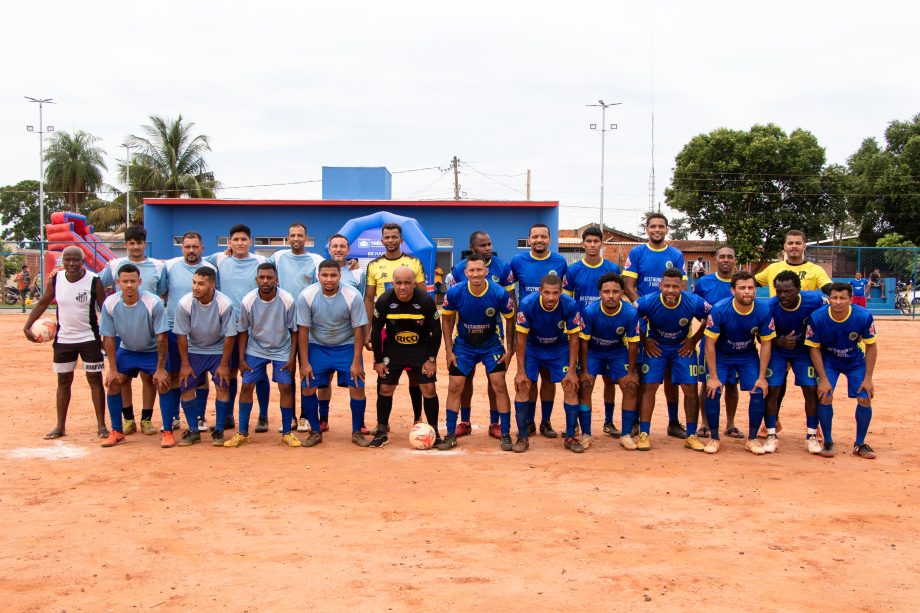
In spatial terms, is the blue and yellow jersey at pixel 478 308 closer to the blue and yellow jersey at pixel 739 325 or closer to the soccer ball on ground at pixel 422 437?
the soccer ball on ground at pixel 422 437

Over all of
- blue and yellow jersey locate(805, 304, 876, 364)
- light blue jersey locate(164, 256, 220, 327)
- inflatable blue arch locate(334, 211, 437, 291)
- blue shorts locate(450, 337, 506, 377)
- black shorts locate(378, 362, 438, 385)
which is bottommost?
black shorts locate(378, 362, 438, 385)

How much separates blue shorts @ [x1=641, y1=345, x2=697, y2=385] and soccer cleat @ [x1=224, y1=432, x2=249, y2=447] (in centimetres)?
411

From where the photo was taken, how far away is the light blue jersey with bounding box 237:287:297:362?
7.74 meters

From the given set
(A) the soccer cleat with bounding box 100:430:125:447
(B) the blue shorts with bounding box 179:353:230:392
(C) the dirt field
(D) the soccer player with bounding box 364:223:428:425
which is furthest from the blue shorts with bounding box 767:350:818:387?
(A) the soccer cleat with bounding box 100:430:125:447

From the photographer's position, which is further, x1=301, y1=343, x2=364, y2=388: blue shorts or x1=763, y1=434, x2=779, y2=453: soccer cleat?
x1=301, y1=343, x2=364, y2=388: blue shorts

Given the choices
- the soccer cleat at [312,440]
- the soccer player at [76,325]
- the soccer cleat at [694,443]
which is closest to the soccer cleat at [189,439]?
the soccer player at [76,325]

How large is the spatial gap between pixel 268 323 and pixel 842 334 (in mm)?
5700

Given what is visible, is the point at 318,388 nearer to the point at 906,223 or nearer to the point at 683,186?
the point at 683,186

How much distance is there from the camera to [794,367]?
7711 millimetres

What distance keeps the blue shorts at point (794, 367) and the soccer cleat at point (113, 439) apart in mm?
Result: 6602

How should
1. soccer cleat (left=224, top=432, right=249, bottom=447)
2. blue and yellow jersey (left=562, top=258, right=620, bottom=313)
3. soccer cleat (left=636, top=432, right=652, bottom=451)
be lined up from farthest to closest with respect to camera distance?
1. blue and yellow jersey (left=562, top=258, right=620, bottom=313)
2. soccer cleat (left=224, top=432, right=249, bottom=447)
3. soccer cleat (left=636, top=432, right=652, bottom=451)

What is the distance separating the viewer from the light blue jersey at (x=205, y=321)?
763cm

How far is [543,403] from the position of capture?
320 inches

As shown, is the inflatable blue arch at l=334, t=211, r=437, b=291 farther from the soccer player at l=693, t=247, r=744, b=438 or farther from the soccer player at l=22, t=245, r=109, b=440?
the soccer player at l=22, t=245, r=109, b=440
